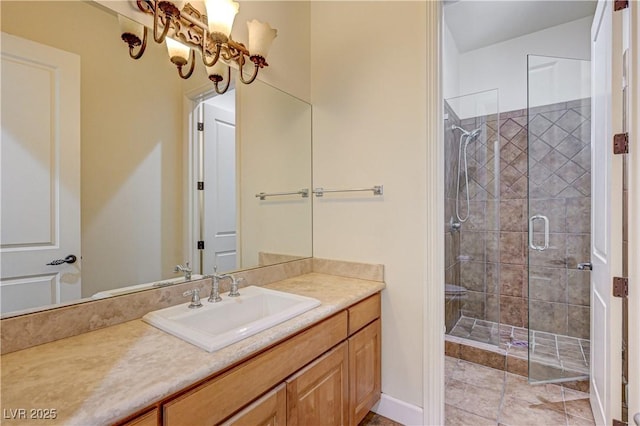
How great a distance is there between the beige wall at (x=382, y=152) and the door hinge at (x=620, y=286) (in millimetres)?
788

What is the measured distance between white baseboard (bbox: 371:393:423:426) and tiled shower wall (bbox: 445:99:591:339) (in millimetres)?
1263

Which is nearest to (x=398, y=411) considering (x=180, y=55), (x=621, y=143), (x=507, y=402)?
(x=507, y=402)

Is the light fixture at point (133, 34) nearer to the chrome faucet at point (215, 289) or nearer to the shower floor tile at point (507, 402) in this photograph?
the chrome faucet at point (215, 289)

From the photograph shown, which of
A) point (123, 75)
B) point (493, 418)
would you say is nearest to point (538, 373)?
point (493, 418)

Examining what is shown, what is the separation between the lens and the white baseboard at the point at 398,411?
164 cm

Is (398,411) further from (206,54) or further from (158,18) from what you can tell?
(158,18)

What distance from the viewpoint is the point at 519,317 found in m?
2.73

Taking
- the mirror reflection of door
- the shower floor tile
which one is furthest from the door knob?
the shower floor tile

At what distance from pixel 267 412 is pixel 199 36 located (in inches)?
62.6

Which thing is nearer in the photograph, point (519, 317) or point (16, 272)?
point (16, 272)

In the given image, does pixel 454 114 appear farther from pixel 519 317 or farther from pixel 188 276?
pixel 188 276

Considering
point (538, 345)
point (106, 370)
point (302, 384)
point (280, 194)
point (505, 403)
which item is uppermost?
point (280, 194)

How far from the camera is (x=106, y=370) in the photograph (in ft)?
2.54

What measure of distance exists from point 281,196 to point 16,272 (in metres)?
1.27
